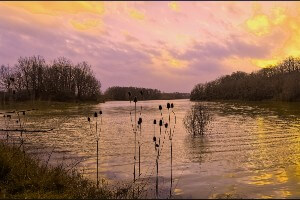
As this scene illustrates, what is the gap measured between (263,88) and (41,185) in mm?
103570

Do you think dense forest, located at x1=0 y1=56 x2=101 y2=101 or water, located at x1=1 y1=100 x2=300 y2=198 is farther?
dense forest, located at x1=0 y1=56 x2=101 y2=101

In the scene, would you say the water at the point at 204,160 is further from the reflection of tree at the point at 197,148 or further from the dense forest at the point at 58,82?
the dense forest at the point at 58,82

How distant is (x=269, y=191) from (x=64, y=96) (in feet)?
333

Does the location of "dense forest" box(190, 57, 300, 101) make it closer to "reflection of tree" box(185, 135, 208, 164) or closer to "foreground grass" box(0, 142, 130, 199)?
"reflection of tree" box(185, 135, 208, 164)

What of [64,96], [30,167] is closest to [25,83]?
[64,96]

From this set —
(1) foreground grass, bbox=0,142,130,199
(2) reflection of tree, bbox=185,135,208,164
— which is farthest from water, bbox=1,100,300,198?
(1) foreground grass, bbox=0,142,130,199

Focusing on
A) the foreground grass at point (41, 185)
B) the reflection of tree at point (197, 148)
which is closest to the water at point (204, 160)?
the reflection of tree at point (197, 148)

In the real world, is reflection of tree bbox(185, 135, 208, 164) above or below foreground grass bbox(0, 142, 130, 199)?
below

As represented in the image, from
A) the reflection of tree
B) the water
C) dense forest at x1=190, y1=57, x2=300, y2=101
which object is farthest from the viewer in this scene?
dense forest at x1=190, y1=57, x2=300, y2=101

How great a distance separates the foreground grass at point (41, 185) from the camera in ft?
25.7

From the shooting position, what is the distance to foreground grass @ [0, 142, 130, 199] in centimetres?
782

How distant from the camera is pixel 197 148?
17672 mm

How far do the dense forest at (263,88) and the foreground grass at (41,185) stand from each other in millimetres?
82767

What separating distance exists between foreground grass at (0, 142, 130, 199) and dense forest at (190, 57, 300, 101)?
82.8m
